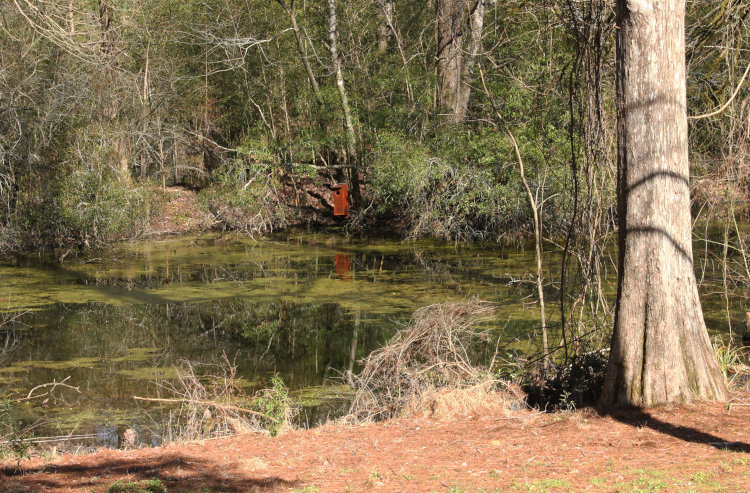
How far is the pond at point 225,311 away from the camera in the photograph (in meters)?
9.13

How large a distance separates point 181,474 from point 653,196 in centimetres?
370

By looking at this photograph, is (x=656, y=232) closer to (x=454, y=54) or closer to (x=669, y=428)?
(x=669, y=428)

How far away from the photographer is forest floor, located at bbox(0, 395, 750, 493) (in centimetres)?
455

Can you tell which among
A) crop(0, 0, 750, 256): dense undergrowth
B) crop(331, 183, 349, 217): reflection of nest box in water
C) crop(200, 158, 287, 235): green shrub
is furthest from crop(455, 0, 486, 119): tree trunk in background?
crop(200, 158, 287, 235): green shrub

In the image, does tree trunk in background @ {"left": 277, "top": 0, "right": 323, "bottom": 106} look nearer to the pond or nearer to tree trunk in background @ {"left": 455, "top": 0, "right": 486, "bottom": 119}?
tree trunk in background @ {"left": 455, "top": 0, "right": 486, "bottom": 119}

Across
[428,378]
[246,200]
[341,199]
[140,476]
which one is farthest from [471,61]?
[140,476]

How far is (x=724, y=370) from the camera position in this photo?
654 cm

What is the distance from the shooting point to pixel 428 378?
7305mm

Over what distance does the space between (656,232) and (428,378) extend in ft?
8.50

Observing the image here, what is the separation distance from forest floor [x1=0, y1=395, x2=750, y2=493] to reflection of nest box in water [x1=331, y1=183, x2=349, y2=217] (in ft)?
56.3

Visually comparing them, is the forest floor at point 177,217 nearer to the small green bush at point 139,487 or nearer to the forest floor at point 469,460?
the forest floor at point 469,460

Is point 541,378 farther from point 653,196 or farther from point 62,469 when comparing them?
point 62,469

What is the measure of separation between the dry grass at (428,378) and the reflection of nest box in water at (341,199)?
49.2ft

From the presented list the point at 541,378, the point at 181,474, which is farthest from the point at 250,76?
the point at 181,474
